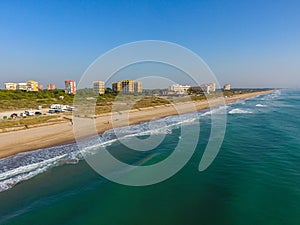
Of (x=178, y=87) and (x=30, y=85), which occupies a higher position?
(x=30, y=85)

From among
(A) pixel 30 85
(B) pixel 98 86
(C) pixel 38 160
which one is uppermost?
(A) pixel 30 85

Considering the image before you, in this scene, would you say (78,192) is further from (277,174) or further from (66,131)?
(66,131)

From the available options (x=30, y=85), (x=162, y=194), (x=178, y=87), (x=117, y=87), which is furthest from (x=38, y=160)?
(x=30, y=85)

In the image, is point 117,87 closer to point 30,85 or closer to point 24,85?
point 30,85

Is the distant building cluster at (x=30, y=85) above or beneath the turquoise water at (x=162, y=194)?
above

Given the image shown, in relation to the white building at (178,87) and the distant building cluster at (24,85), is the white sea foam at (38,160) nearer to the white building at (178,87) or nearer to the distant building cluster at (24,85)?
the white building at (178,87)

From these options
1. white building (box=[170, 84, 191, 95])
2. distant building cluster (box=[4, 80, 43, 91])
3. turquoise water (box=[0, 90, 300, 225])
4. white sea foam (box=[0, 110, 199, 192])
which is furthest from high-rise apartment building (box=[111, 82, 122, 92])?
distant building cluster (box=[4, 80, 43, 91])

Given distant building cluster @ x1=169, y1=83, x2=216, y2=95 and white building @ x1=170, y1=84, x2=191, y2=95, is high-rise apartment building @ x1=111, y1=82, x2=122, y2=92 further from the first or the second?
white building @ x1=170, y1=84, x2=191, y2=95

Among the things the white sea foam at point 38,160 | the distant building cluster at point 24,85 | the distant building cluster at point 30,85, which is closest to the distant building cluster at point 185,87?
the white sea foam at point 38,160
